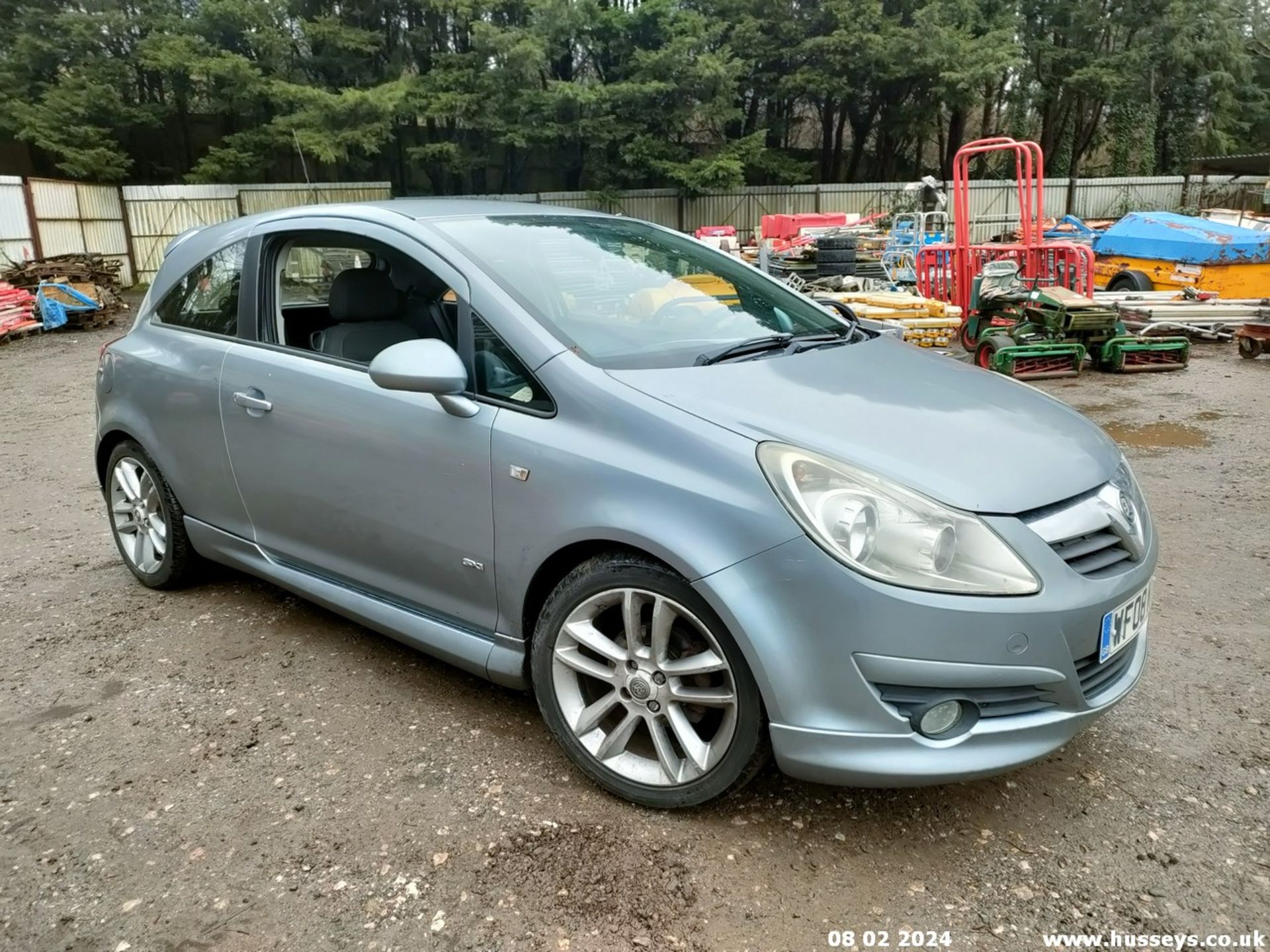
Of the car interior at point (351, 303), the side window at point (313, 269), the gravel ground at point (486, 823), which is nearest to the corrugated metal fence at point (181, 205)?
the side window at point (313, 269)

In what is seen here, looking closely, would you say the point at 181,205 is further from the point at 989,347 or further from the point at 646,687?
the point at 646,687

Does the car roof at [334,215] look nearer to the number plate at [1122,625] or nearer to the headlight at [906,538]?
the headlight at [906,538]

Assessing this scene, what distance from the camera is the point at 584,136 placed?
27.0 meters

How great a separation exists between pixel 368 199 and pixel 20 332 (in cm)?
597

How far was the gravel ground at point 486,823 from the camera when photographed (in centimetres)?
216

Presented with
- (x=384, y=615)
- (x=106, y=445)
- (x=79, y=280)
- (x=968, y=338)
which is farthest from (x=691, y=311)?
(x=79, y=280)

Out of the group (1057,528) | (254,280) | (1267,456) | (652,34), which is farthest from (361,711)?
(652,34)

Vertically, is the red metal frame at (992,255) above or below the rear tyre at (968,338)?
above

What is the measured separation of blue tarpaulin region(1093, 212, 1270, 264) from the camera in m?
12.7

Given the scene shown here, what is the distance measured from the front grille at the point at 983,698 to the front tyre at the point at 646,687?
0.32 meters

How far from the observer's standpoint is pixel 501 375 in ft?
8.96

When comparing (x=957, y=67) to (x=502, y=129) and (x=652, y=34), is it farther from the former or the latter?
(x=502, y=129)

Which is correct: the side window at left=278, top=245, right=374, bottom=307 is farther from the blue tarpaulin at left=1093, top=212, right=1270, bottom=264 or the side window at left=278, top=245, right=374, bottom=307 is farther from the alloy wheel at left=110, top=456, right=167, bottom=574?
the blue tarpaulin at left=1093, top=212, right=1270, bottom=264

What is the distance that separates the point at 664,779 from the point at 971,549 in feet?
3.29
